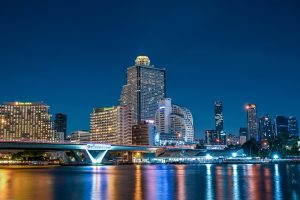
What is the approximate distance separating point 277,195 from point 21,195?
2957cm

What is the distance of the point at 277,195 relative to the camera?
5184 cm

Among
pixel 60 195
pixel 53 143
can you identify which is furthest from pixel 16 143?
pixel 60 195

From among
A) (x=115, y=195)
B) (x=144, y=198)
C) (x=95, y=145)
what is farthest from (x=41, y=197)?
(x=95, y=145)

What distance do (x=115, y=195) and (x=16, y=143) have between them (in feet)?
348

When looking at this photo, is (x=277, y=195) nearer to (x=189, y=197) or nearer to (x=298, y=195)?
(x=298, y=195)

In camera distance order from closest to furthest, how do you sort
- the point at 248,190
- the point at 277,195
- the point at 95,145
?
the point at 277,195, the point at 248,190, the point at 95,145

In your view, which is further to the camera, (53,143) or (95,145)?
(95,145)

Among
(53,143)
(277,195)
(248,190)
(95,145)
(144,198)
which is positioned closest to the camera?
(144,198)

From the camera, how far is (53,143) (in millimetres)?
163500

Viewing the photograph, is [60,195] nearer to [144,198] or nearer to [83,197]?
[83,197]

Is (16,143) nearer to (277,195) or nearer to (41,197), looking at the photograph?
(41,197)

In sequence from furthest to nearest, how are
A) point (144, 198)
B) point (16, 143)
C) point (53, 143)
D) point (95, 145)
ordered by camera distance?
point (95, 145)
point (53, 143)
point (16, 143)
point (144, 198)

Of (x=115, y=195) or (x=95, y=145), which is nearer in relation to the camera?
(x=115, y=195)

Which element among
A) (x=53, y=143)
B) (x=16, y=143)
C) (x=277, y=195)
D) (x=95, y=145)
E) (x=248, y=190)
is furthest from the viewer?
(x=95, y=145)
